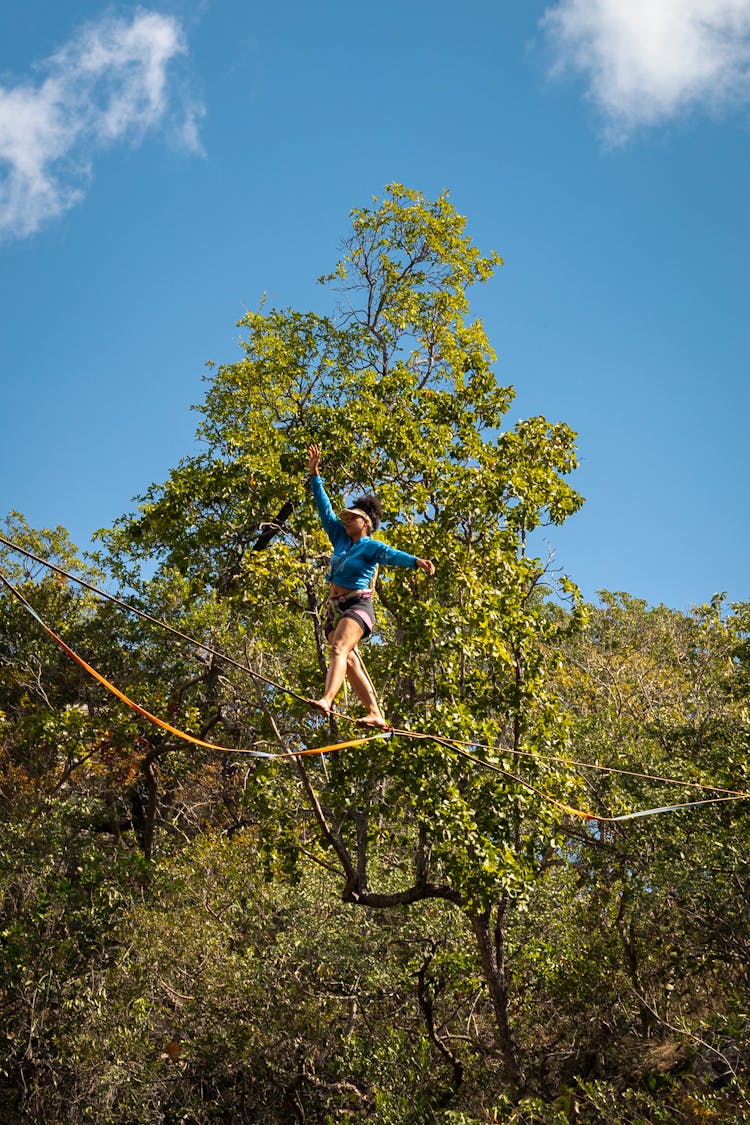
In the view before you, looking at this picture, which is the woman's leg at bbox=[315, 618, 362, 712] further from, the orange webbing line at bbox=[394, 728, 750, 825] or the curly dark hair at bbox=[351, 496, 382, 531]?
the curly dark hair at bbox=[351, 496, 382, 531]

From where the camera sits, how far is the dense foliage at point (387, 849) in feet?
26.7

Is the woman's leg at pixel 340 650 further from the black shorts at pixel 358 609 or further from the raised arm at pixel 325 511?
the raised arm at pixel 325 511

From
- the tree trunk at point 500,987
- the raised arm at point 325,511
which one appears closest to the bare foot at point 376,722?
the raised arm at point 325,511

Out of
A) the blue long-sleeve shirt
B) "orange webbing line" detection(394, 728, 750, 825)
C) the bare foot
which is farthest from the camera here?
"orange webbing line" detection(394, 728, 750, 825)

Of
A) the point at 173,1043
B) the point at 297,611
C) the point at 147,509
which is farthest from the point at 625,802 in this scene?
the point at 147,509

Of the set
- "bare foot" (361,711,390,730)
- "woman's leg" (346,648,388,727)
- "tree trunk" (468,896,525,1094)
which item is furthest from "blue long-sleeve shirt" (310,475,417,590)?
"tree trunk" (468,896,525,1094)

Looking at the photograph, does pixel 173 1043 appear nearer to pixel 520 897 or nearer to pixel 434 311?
pixel 520 897

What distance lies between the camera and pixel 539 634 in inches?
354

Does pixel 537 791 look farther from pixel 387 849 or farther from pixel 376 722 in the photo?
pixel 387 849

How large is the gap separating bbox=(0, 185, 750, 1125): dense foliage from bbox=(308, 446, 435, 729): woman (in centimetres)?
166

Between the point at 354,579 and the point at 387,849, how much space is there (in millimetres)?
6939

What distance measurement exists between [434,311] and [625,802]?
25.1ft

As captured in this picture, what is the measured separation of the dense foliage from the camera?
8141mm

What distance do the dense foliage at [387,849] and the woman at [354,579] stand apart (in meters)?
1.66
